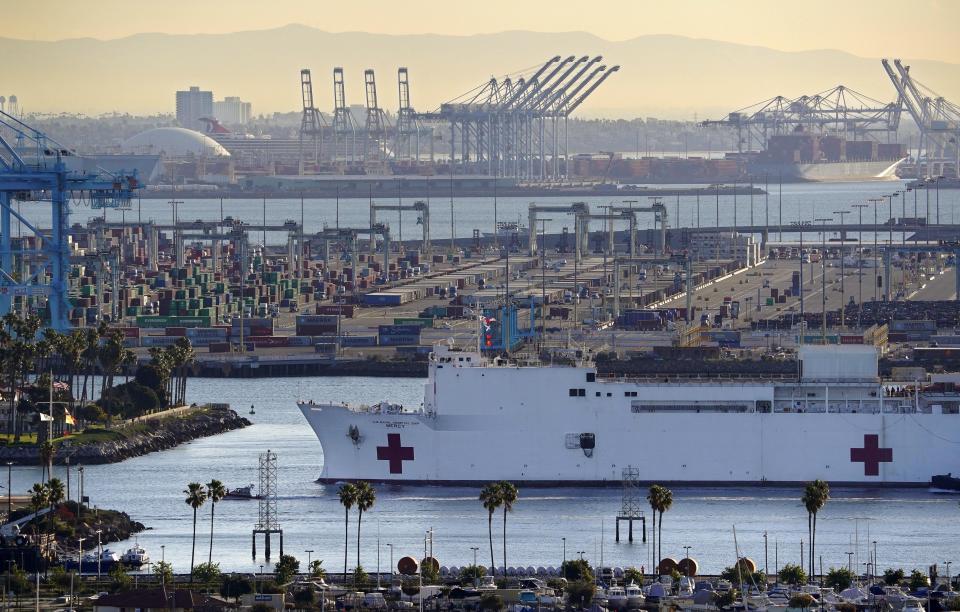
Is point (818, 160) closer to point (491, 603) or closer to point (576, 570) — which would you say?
point (576, 570)

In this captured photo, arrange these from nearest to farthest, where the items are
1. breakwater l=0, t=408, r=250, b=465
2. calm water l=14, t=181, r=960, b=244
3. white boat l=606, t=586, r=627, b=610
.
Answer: white boat l=606, t=586, r=627, b=610, breakwater l=0, t=408, r=250, b=465, calm water l=14, t=181, r=960, b=244

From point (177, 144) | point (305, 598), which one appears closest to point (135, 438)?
point (305, 598)

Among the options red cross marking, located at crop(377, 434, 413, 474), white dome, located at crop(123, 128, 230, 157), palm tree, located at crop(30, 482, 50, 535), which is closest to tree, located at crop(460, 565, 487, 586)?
palm tree, located at crop(30, 482, 50, 535)

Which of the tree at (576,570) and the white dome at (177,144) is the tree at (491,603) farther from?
the white dome at (177,144)

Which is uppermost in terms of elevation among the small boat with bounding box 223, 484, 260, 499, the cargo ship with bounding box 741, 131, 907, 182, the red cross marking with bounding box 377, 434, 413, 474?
the cargo ship with bounding box 741, 131, 907, 182

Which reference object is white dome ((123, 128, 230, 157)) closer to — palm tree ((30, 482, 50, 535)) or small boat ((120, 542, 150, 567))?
palm tree ((30, 482, 50, 535))

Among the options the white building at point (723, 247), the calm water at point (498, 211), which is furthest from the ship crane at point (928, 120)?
the white building at point (723, 247)

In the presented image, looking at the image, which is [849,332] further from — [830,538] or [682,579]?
[682,579]
